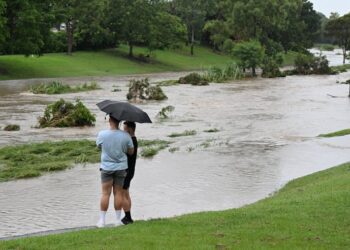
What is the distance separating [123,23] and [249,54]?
745 inches

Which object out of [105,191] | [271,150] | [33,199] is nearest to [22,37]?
[271,150]

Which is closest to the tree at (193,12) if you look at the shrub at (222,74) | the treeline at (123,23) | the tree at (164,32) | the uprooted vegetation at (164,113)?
the treeline at (123,23)

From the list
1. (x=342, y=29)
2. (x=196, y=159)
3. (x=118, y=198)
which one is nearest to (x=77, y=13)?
(x=342, y=29)

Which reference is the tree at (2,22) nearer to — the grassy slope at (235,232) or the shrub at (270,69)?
the shrub at (270,69)

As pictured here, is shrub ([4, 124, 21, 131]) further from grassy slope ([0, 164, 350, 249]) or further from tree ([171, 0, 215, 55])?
tree ([171, 0, 215, 55])

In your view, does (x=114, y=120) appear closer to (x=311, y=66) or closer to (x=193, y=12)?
(x=311, y=66)

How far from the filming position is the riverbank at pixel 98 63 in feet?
216

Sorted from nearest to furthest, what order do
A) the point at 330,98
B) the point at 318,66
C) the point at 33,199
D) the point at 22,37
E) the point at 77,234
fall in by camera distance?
the point at 77,234 < the point at 33,199 < the point at 330,98 < the point at 22,37 < the point at 318,66

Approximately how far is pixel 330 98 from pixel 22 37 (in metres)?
31.4

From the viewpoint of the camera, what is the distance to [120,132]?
392 inches

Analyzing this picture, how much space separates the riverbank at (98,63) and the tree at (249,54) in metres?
11.1

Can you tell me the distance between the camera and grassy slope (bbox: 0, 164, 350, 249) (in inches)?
341

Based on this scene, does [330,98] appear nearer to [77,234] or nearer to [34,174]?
[34,174]

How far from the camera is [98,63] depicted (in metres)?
76.4
